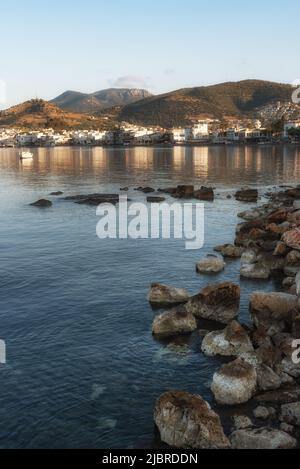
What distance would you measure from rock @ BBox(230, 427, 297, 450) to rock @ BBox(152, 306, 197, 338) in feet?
29.0

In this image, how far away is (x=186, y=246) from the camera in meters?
42.5

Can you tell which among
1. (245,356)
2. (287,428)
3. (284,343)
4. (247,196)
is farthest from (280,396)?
(247,196)

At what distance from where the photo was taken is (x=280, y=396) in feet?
60.0

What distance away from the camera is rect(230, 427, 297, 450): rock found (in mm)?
15422

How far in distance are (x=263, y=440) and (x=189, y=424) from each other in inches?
91.0

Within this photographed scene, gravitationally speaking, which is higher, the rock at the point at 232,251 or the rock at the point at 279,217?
the rock at the point at 279,217

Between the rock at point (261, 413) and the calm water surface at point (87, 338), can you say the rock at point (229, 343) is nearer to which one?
the calm water surface at point (87, 338)

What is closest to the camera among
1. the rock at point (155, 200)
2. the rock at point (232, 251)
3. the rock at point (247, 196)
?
the rock at point (232, 251)

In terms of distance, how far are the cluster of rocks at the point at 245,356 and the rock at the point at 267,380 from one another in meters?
0.04

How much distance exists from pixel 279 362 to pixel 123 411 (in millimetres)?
6792

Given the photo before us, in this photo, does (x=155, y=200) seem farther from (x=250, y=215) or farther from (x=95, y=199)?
(x=250, y=215)

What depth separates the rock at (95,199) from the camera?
67.9m

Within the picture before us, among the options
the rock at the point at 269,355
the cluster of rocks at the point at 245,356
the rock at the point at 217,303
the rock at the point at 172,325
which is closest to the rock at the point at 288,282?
the cluster of rocks at the point at 245,356
